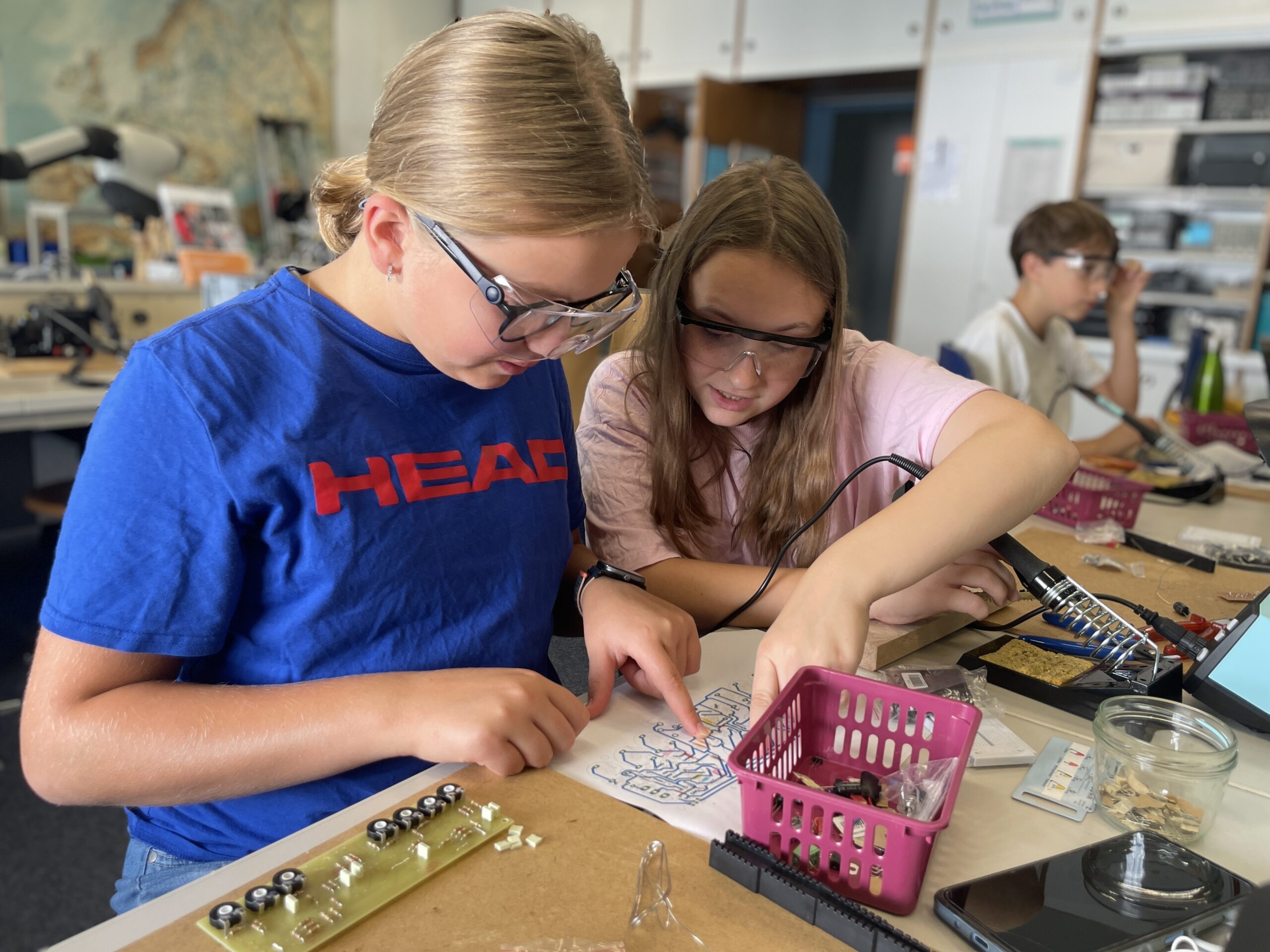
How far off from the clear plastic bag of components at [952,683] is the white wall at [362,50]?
5035 millimetres

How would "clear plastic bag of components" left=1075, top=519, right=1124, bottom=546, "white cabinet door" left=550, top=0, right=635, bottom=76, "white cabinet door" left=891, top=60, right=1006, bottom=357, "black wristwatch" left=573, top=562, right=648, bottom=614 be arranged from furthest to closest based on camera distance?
"white cabinet door" left=550, top=0, right=635, bottom=76 → "white cabinet door" left=891, top=60, right=1006, bottom=357 → "clear plastic bag of components" left=1075, top=519, right=1124, bottom=546 → "black wristwatch" left=573, top=562, right=648, bottom=614

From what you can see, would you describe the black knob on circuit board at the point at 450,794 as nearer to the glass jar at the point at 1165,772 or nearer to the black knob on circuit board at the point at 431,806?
the black knob on circuit board at the point at 431,806

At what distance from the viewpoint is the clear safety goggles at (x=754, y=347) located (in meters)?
1.09

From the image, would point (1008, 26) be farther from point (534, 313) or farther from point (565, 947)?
point (565, 947)

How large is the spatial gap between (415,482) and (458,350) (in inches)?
5.3

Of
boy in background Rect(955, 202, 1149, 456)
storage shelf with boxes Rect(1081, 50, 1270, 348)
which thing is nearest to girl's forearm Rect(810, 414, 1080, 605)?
boy in background Rect(955, 202, 1149, 456)

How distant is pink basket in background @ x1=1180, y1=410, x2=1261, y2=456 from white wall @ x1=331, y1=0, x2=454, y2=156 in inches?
173

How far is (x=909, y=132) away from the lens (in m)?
5.02

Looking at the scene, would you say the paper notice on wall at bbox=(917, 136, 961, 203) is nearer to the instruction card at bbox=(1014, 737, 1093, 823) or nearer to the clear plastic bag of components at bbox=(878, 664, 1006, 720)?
the clear plastic bag of components at bbox=(878, 664, 1006, 720)

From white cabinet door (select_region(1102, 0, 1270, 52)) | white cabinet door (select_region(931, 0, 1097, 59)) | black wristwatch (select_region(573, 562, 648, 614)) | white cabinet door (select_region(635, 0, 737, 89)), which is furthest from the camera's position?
white cabinet door (select_region(635, 0, 737, 89))

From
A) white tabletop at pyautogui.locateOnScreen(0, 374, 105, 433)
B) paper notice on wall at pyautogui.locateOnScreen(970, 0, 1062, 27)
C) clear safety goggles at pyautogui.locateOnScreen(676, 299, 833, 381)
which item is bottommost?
white tabletop at pyautogui.locateOnScreen(0, 374, 105, 433)

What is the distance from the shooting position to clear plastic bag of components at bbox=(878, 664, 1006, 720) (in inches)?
34.4

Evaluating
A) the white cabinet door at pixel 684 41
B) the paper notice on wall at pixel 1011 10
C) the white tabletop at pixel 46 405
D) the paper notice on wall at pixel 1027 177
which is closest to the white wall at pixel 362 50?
the white cabinet door at pixel 684 41

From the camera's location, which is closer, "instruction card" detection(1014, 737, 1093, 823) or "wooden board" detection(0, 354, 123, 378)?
"instruction card" detection(1014, 737, 1093, 823)
